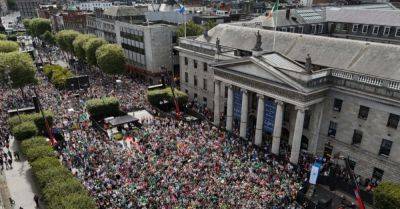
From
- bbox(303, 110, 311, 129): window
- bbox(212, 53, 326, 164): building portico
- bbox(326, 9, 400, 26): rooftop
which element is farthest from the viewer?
bbox(326, 9, 400, 26): rooftop

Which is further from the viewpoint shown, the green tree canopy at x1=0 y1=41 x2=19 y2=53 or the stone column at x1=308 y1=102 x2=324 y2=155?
the green tree canopy at x1=0 y1=41 x2=19 y2=53

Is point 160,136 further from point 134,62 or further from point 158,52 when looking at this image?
point 134,62

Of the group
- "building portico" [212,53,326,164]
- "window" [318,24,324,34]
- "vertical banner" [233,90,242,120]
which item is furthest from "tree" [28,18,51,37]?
"vertical banner" [233,90,242,120]

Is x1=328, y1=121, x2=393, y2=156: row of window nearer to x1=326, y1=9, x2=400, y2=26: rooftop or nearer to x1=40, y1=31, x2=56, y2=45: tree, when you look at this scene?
x1=326, y1=9, x2=400, y2=26: rooftop

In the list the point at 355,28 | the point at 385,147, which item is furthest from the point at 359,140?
the point at 355,28

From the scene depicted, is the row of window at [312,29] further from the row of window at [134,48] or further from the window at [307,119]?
the row of window at [134,48]

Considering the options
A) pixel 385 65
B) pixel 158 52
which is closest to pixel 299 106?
pixel 385 65

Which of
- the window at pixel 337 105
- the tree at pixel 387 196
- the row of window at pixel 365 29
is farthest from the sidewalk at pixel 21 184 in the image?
the row of window at pixel 365 29
